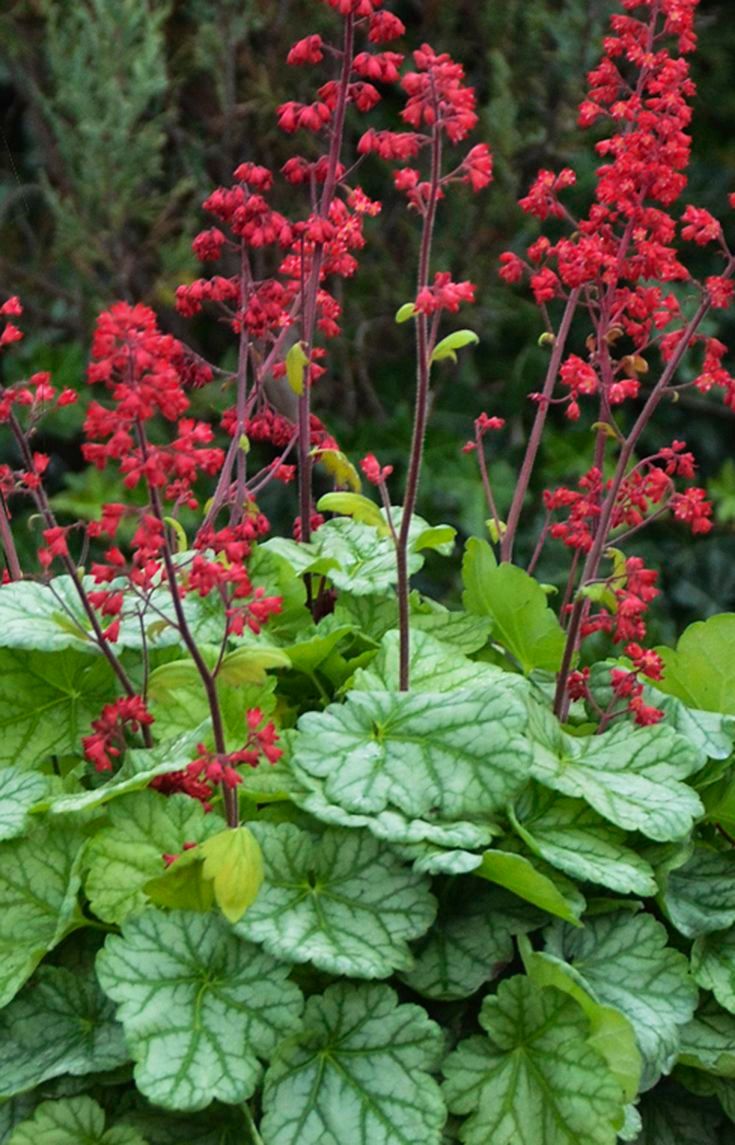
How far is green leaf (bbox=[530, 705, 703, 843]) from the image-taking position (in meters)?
1.06

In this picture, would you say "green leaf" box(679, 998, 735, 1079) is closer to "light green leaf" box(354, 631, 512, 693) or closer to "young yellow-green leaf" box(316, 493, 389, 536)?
"light green leaf" box(354, 631, 512, 693)

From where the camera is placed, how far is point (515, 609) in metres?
1.24

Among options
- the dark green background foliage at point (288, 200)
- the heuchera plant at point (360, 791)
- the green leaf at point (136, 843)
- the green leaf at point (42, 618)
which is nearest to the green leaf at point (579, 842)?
the heuchera plant at point (360, 791)

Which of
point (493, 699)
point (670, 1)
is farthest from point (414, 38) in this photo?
point (493, 699)

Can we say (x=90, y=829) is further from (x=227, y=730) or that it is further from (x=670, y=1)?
(x=670, y=1)

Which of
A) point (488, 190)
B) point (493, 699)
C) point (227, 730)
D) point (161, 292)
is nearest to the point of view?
point (493, 699)

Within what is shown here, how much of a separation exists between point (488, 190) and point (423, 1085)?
2.82 metres

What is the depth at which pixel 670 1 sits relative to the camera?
45.5 inches

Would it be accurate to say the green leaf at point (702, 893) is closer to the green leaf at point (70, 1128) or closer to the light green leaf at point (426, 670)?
the light green leaf at point (426, 670)

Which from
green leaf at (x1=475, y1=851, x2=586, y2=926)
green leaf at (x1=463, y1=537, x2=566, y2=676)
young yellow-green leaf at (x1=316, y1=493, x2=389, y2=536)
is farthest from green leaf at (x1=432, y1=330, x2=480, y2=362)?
green leaf at (x1=475, y1=851, x2=586, y2=926)

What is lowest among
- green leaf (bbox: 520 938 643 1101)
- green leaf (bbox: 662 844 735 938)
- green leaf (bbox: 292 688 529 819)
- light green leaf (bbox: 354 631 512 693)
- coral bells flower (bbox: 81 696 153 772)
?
green leaf (bbox: 662 844 735 938)

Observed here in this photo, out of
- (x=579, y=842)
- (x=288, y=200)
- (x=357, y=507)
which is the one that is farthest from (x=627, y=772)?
(x=288, y=200)

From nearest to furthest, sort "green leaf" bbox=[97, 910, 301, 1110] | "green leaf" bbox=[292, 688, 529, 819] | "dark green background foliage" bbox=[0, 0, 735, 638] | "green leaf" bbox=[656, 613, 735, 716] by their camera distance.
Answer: "green leaf" bbox=[97, 910, 301, 1110] → "green leaf" bbox=[292, 688, 529, 819] → "green leaf" bbox=[656, 613, 735, 716] → "dark green background foliage" bbox=[0, 0, 735, 638]

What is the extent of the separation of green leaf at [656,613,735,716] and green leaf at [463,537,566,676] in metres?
0.10
